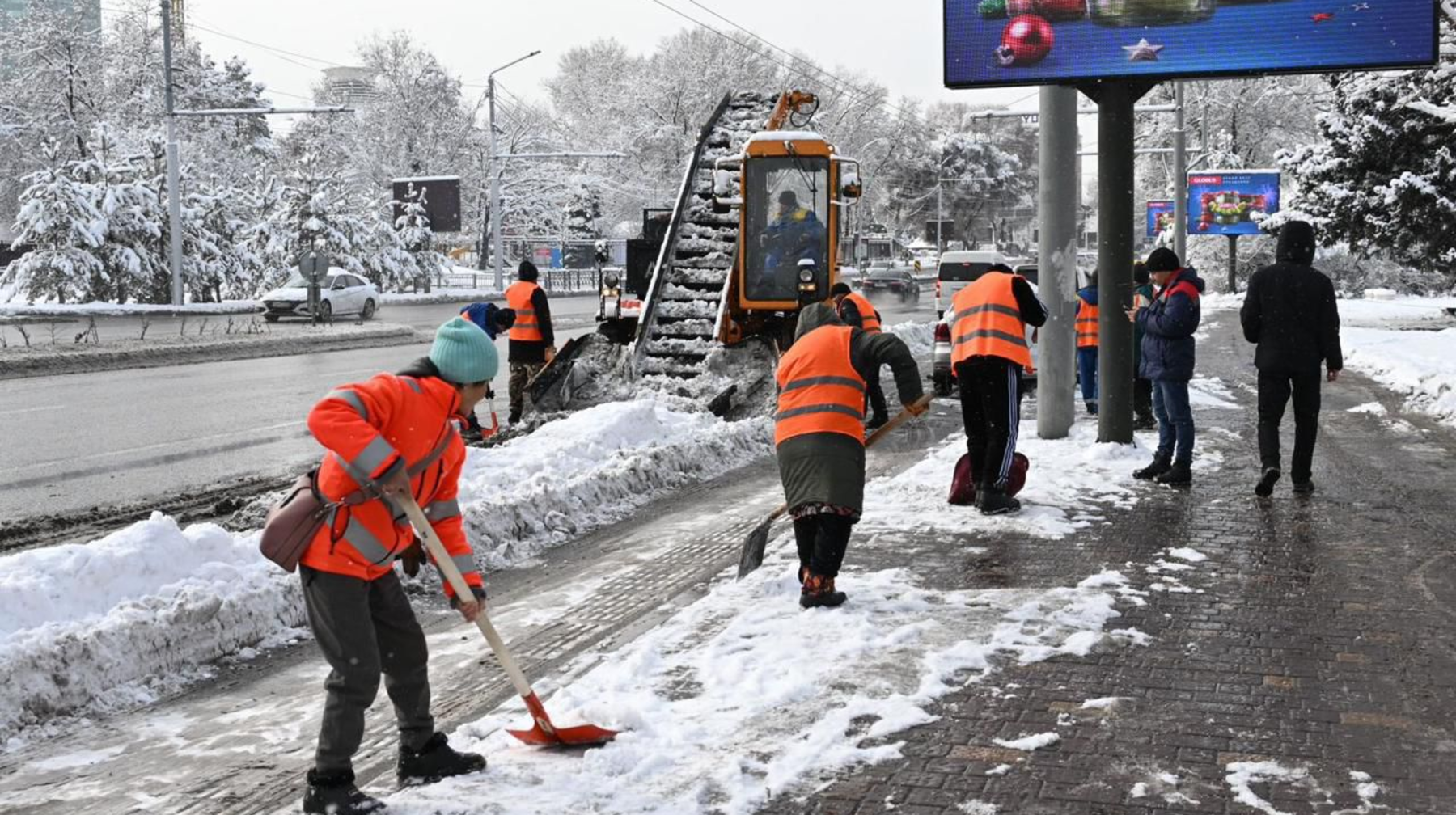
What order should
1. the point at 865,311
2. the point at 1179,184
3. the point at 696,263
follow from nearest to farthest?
the point at 865,311 → the point at 696,263 → the point at 1179,184

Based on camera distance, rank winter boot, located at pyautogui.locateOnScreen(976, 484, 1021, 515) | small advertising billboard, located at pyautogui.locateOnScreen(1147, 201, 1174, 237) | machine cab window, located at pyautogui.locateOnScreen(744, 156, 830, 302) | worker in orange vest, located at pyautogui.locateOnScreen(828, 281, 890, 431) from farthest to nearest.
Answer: small advertising billboard, located at pyautogui.locateOnScreen(1147, 201, 1174, 237)
machine cab window, located at pyautogui.locateOnScreen(744, 156, 830, 302)
winter boot, located at pyautogui.locateOnScreen(976, 484, 1021, 515)
worker in orange vest, located at pyautogui.locateOnScreen(828, 281, 890, 431)

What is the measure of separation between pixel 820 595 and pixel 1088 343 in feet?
29.9

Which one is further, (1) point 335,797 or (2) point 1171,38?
(2) point 1171,38

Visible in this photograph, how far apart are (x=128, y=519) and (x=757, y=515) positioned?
4324mm

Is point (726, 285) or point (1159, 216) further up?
point (1159, 216)

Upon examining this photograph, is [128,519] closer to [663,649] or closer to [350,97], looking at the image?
[663,649]

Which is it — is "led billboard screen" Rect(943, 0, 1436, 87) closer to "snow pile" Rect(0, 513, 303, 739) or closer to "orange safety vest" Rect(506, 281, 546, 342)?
"orange safety vest" Rect(506, 281, 546, 342)

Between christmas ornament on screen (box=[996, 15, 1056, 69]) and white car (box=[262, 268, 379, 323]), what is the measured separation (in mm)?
27311

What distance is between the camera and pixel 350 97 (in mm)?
78812

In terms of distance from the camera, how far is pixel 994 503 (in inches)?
363

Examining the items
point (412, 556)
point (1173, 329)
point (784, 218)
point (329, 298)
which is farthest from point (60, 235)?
point (412, 556)

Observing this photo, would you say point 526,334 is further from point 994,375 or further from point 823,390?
point 823,390

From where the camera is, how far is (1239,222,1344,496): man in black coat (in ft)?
32.2

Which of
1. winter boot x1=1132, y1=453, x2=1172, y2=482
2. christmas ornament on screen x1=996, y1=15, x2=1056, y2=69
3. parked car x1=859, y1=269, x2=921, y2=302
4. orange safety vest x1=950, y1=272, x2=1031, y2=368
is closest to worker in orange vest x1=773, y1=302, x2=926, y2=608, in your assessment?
orange safety vest x1=950, y1=272, x2=1031, y2=368
